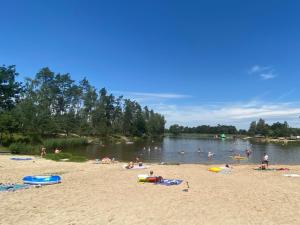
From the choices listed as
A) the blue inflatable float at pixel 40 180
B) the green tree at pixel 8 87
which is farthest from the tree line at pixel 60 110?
the blue inflatable float at pixel 40 180

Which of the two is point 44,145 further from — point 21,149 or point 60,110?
point 60,110

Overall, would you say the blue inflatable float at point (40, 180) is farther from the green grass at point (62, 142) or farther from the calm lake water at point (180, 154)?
the green grass at point (62, 142)

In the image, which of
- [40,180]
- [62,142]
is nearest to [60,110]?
[62,142]

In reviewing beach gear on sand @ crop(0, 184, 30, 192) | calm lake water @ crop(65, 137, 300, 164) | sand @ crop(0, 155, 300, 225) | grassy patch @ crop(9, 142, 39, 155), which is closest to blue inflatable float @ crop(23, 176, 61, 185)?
beach gear on sand @ crop(0, 184, 30, 192)

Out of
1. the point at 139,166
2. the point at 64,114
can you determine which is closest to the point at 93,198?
the point at 139,166

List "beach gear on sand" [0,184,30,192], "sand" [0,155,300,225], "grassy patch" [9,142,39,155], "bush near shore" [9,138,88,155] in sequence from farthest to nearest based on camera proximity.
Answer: "bush near shore" [9,138,88,155] < "grassy patch" [9,142,39,155] < "beach gear on sand" [0,184,30,192] < "sand" [0,155,300,225]

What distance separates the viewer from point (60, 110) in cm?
11000

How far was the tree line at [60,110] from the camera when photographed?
68188mm

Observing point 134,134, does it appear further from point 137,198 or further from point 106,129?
point 137,198

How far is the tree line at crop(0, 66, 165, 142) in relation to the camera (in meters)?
68.2

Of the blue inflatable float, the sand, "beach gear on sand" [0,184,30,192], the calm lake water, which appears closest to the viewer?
the sand

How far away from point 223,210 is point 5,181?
1501 cm

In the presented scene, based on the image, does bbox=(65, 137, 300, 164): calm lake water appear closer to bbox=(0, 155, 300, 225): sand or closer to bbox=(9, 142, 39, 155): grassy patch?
bbox=(9, 142, 39, 155): grassy patch

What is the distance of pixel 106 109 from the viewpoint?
5359 inches
